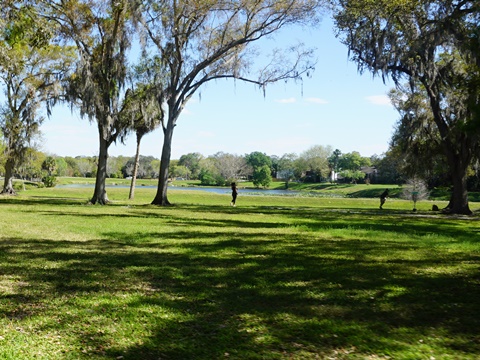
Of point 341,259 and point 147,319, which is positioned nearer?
point 147,319

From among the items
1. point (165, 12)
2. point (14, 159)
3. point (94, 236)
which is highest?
point (165, 12)

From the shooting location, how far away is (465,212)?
26375mm

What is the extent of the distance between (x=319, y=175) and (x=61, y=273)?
378 feet

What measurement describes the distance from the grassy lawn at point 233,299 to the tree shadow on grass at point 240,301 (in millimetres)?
19

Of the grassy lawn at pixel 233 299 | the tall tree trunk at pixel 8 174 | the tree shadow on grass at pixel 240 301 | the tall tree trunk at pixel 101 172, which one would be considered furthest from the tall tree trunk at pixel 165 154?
the tree shadow on grass at pixel 240 301

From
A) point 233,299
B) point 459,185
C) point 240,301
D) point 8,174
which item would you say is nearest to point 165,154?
point 8,174

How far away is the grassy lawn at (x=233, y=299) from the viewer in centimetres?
417

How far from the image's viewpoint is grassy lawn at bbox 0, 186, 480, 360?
4.17 m

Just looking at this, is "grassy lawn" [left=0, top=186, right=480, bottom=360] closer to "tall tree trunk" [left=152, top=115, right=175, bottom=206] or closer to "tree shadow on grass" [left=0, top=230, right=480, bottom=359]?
"tree shadow on grass" [left=0, top=230, right=480, bottom=359]

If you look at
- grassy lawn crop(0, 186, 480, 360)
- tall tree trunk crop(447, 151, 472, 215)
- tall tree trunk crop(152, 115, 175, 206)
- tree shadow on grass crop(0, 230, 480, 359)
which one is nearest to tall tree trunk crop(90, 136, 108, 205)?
tall tree trunk crop(152, 115, 175, 206)

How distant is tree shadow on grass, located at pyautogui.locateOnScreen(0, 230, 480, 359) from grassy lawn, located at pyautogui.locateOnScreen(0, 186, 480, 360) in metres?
0.02

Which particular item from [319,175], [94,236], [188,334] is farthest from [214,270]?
[319,175]

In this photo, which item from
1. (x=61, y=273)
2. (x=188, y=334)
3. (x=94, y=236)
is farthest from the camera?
(x=94, y=236)

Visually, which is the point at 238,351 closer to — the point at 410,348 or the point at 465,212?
the point at 410,348
